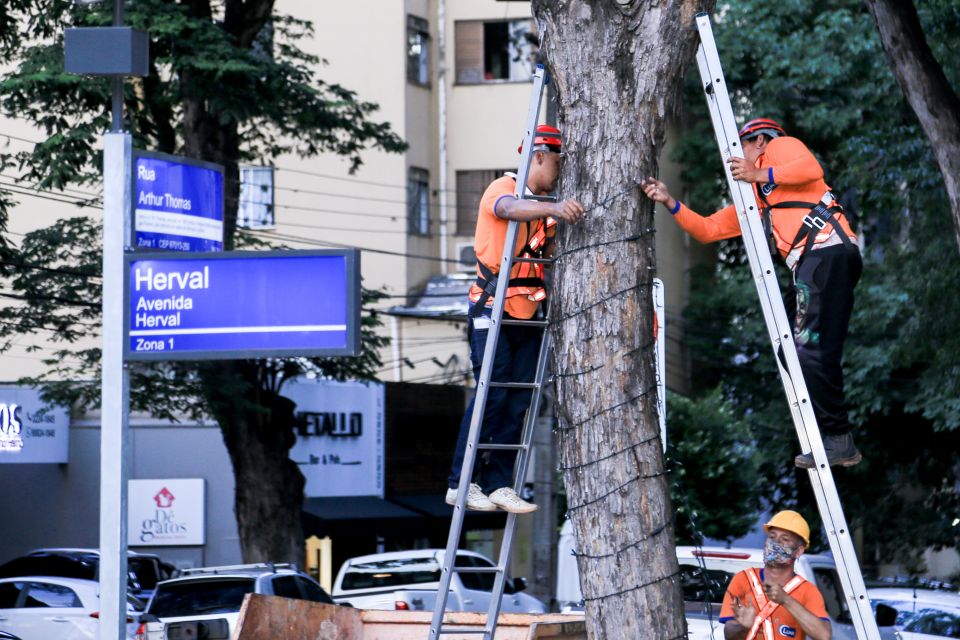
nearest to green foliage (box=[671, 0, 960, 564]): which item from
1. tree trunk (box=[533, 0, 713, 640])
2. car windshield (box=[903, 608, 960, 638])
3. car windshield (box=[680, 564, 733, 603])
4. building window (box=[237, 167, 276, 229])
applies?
car windshield (box=[903, 608, 960, 638])

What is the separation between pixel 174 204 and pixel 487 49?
88.6 feet

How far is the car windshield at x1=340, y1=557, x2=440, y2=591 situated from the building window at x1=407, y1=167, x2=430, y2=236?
15289 mm

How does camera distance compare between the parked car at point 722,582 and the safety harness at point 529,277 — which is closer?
the safety harness at point 529,277

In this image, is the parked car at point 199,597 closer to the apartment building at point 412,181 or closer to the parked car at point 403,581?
the parked car at point 403,581

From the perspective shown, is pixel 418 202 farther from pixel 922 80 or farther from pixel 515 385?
pixel 515 385

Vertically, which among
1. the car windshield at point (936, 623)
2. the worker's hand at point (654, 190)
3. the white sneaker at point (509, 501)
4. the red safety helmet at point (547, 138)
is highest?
the red safety helmet at point (547, 138)

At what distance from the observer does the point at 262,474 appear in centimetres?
2388

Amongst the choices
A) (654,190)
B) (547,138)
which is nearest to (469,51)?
(547,138)

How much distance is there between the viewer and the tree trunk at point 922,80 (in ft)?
42.5

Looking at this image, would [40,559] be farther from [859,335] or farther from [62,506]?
[859,335]

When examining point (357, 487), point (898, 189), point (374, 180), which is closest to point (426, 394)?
point (357, 487)

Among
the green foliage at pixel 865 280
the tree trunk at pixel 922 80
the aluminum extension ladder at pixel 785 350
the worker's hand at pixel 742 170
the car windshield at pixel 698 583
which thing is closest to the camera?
the aluminum extension ladder at pixel 785 350

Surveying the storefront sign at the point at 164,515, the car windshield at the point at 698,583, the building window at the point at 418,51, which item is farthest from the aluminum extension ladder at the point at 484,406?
→ the building window at the point at 418,51

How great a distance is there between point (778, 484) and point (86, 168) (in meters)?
14.6
